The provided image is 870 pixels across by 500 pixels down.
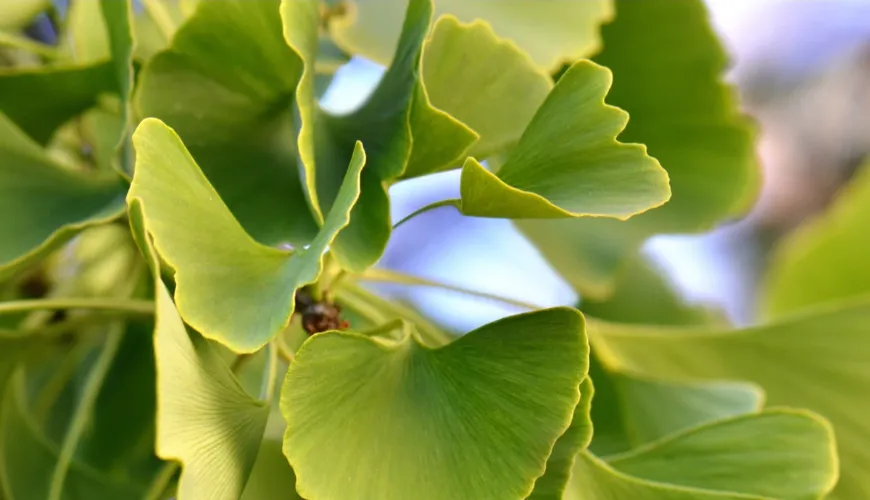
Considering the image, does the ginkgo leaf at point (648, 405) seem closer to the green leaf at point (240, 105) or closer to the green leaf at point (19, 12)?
the green leaf at point (240, 105)

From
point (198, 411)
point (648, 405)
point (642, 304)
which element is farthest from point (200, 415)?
point (642, 304)

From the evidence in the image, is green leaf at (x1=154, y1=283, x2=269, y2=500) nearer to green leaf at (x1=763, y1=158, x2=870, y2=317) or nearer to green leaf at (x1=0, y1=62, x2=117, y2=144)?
green leaf at (x1=0, y1=62, x2=117, y2=144)

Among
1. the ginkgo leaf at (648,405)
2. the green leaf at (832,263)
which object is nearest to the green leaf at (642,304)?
the green leaf at (832,263)

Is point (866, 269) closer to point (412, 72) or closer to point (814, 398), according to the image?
point (814, 398)

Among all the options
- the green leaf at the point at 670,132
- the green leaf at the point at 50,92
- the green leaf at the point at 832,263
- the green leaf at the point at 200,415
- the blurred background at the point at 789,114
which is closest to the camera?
the green leaf at the point at 200,415

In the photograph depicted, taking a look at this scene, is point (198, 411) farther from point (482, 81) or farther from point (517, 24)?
point (517, 24)

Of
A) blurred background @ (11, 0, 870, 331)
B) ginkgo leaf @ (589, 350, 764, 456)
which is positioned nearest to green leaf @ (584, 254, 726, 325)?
ginkgo leaf @ (589, 350, 764, 456)
